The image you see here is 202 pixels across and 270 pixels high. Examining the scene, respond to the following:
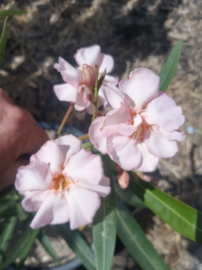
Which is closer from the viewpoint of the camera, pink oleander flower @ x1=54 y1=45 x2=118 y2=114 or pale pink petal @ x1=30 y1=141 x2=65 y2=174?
pale pink petal @ x1=30 y1=141 x2=65 y2=174

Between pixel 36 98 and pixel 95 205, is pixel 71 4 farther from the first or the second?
pixel 95 205

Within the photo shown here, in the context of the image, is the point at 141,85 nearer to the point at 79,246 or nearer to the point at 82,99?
the point at 82,99

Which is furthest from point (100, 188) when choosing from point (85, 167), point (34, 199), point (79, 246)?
point (79, 246)

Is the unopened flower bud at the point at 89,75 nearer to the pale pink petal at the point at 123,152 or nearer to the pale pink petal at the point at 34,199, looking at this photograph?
the pale pink petal at the point at 123,152

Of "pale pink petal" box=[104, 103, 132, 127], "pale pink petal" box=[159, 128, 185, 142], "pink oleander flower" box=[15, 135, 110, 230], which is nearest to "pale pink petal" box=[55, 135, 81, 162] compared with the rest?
"pink oleander flower" box=[15, 135, 110, 230]

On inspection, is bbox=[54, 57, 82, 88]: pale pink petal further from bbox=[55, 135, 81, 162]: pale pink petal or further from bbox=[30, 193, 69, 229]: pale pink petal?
bbox=[30, 193, 69, 229]: pale pink petal

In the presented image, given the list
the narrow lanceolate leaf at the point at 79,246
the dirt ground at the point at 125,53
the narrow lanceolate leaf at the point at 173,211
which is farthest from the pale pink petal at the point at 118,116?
the dirt ground at the point at 125,53
